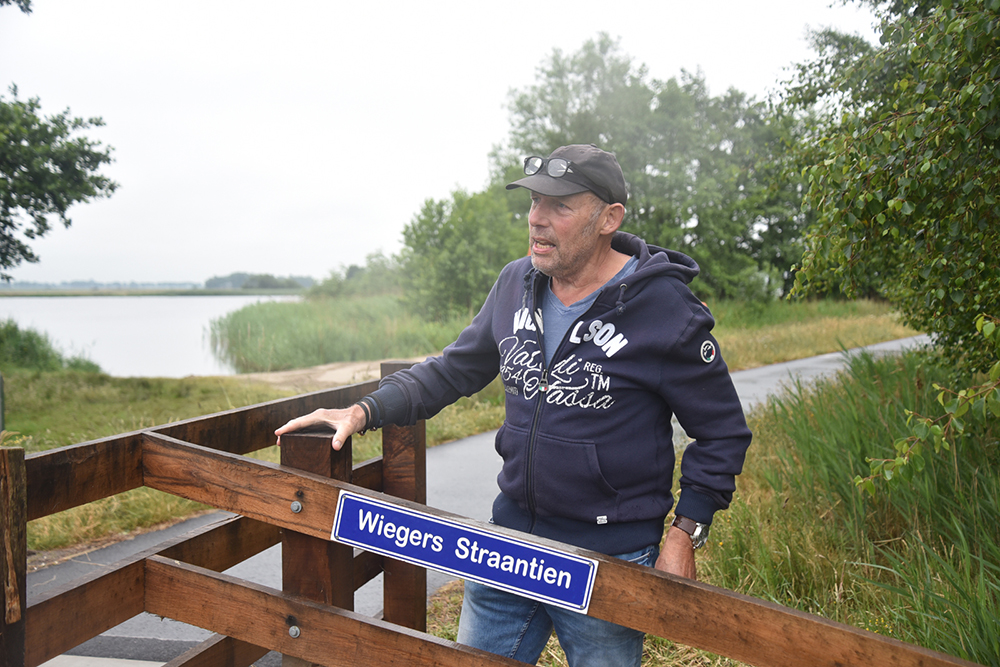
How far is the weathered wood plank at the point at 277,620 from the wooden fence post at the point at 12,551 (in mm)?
412

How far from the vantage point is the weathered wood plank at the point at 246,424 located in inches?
87.3

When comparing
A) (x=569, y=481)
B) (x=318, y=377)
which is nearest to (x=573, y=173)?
(x=569, y=481)

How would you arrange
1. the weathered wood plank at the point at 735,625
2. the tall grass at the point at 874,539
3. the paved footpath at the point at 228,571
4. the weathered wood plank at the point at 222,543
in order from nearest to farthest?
1. the weathered wood plank at the point at 735,625
2. the weathered wood plank at the point at 222,543
3. the tall grass at the point at 874,539
4. the paved footpath at the point at 228,571

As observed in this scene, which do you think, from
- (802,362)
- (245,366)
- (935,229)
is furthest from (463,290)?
(935,229)

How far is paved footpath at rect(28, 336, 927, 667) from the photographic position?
12.0 feet

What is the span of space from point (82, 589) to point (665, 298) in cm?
169

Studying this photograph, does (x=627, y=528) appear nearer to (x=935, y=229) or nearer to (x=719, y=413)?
(x=719, y=413)

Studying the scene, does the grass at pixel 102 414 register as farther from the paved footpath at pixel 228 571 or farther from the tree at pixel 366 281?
the tree at pixel 366 281

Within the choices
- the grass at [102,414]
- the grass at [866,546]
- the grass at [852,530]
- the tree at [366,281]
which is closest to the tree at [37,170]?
the grass at [102,414]

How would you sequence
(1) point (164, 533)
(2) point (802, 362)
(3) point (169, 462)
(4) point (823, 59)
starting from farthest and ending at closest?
1. (2) point (802, 362)
2. (4) point (823, 59)
3. (1) point (164, 533)
4. (3) point (169, 462)

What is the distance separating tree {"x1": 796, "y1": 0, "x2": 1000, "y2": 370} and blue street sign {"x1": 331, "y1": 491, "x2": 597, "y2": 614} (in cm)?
188

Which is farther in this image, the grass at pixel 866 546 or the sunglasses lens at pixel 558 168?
the grass at pixel 866 546

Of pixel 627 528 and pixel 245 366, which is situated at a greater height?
pixel 627 528

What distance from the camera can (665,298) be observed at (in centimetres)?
207
